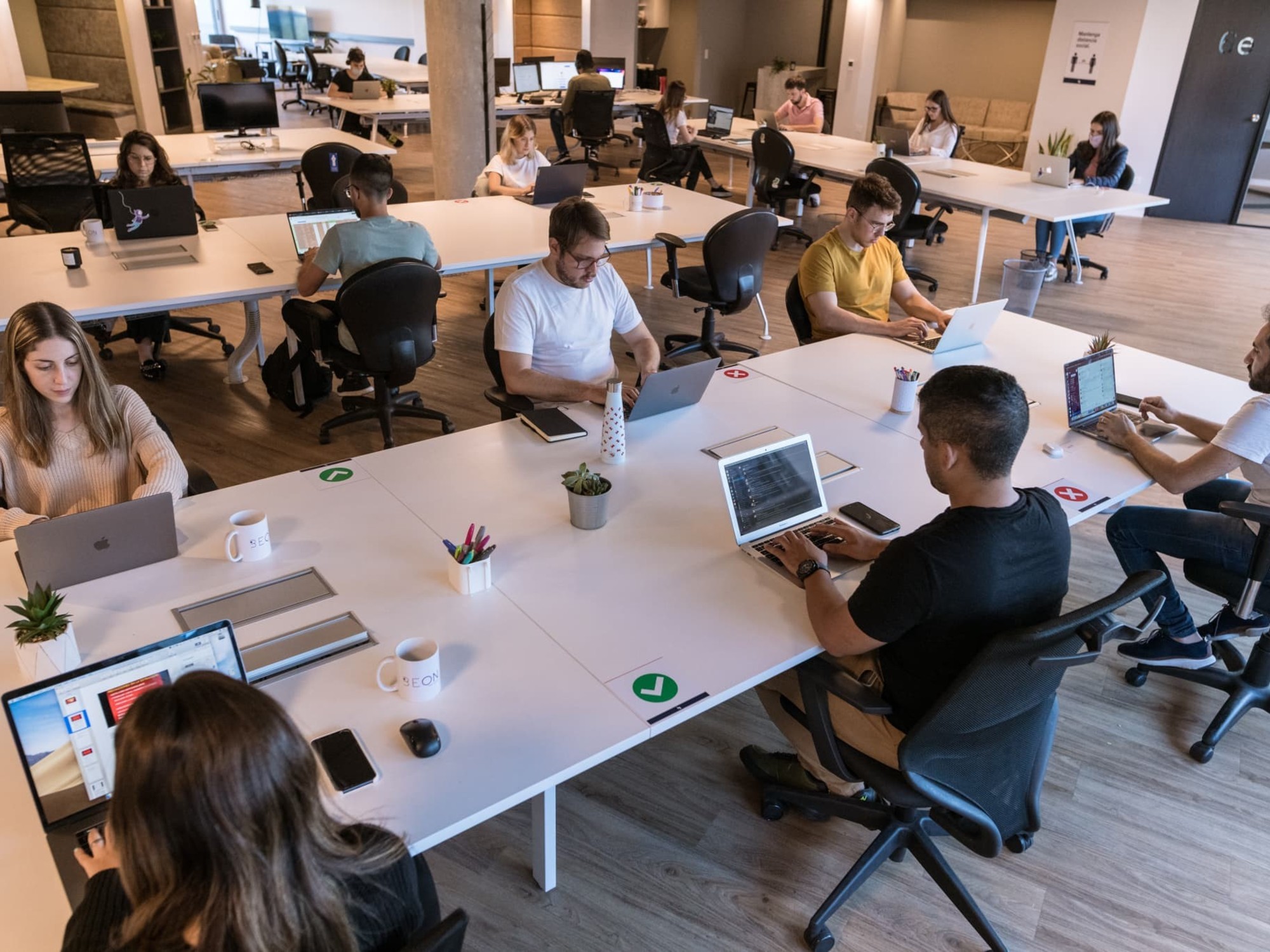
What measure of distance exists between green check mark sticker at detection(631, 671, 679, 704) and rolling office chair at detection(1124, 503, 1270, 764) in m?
1.78

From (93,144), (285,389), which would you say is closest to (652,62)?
(93,144)

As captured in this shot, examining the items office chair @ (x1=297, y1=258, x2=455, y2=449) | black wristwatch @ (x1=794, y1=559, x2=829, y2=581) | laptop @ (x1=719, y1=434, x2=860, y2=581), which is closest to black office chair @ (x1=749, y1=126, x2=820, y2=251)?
office chair @ (x1=297, y1=258, x2=455, y2=449)

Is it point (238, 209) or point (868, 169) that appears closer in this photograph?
point (868, 169)

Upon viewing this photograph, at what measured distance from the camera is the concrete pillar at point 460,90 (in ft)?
23.8

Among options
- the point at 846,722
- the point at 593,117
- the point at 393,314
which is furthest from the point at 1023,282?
the point at 593,117

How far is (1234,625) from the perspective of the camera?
291 centimetres

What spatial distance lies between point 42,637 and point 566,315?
204cm

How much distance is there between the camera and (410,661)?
1810 millimetres

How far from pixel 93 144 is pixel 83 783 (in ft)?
22.0

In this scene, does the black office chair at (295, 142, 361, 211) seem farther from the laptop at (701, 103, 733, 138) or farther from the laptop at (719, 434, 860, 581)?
the laptop at (719, 434, 860, 581)

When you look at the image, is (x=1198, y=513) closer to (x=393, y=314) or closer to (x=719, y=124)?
(x=393, y=314)

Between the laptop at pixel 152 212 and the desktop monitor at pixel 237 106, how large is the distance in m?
2.67

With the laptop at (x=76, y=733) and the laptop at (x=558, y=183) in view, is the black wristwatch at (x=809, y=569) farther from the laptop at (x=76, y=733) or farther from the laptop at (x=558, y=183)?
the laptop at (x=558, y=183)

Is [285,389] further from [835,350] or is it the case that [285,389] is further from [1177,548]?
[1177,548]
